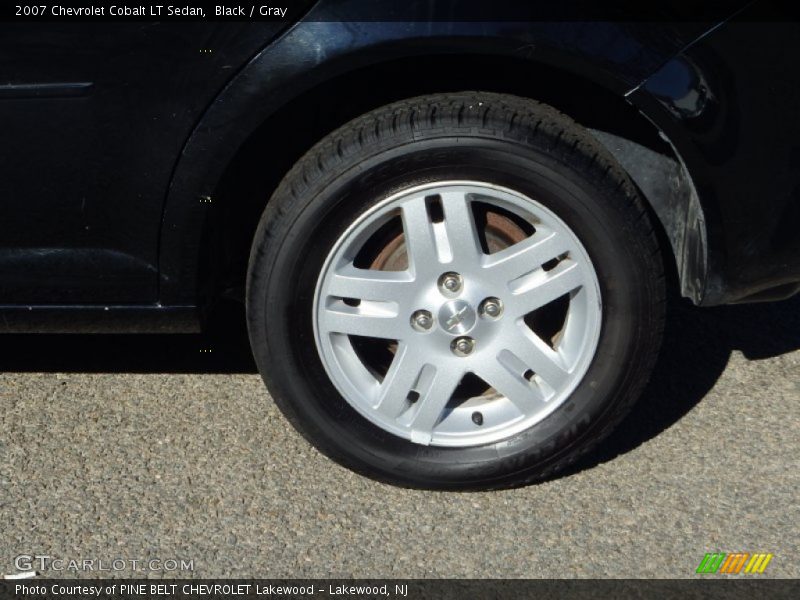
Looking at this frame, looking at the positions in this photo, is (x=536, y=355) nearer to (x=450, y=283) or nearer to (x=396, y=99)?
(x=450, y=283)

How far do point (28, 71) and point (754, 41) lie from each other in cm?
159

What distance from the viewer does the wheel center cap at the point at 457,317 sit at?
280 cm

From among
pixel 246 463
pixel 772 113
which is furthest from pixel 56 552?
pixel 772 113

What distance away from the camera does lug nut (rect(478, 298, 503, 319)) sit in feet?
9.28

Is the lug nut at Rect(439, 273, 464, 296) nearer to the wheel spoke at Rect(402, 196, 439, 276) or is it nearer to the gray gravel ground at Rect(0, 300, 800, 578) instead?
the wheel spoke at Rect(402, 196, 439, 276)

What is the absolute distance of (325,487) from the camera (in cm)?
297

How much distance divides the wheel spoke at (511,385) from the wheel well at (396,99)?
2.09 ft

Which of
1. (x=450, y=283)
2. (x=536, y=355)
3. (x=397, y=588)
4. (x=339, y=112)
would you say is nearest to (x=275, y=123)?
(x=339, y=112)

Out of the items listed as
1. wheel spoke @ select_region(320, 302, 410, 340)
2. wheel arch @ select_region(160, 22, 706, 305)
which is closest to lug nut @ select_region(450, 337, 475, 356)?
wheel spoke @ select_region(320, 302, 410, 340)

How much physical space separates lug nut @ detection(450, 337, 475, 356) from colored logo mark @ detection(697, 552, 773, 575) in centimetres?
74

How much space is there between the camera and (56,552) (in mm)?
2723

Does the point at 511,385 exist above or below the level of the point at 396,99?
below

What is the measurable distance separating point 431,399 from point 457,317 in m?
0.22

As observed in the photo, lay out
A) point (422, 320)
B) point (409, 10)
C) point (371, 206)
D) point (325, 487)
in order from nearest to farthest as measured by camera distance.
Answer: point (409, 10), point (371, 206), point (422, 320), point (325, 487)
